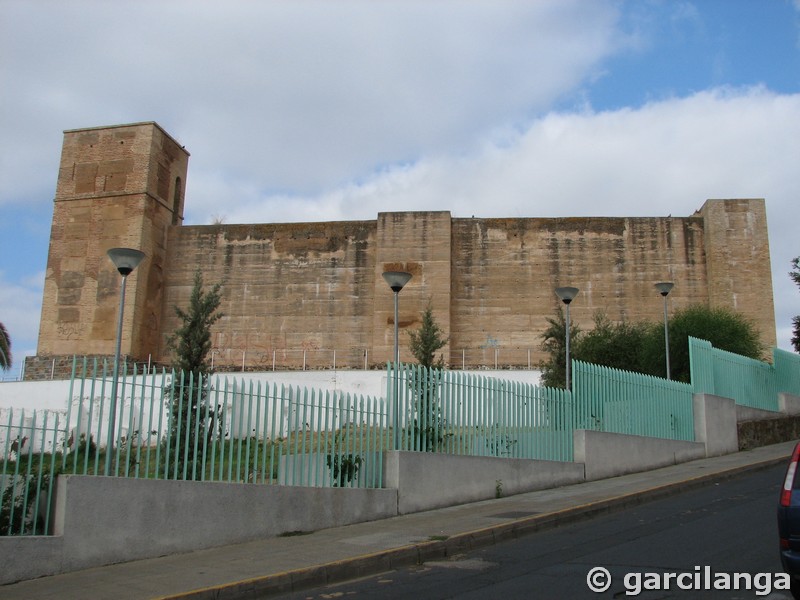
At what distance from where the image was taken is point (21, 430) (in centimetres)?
713

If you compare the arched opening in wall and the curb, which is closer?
the curb

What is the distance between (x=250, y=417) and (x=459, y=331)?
25.9m

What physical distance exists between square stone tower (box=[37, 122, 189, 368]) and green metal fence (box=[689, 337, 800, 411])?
967 inches

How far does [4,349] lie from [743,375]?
1091 inches

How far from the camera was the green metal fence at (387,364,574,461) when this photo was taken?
11.5m

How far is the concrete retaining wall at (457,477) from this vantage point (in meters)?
11.1

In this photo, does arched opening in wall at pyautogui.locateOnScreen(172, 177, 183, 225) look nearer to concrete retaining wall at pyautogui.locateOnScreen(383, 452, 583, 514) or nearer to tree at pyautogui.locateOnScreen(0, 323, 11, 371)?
tree at pyautogui.locateOnScreen(0, 323, 11, 371)

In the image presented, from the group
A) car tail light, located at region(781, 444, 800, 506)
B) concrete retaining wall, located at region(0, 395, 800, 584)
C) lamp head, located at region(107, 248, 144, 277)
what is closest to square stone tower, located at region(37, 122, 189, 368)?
concrete retaining wall, located at region(0, 395, 800, 584)

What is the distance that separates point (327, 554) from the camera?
8.27 m

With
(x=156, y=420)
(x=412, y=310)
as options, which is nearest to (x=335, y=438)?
(x=156, y=420)

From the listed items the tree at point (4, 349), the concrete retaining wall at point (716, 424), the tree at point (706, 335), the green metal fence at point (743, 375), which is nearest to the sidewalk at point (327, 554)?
the concrete retaining wall at point (716, 424)

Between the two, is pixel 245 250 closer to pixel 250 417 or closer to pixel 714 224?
pixel 714 224

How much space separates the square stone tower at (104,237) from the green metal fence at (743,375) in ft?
80.6

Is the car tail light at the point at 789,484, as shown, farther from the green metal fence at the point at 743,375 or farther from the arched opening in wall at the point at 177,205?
the arched opening in wall at the point at 177,205
